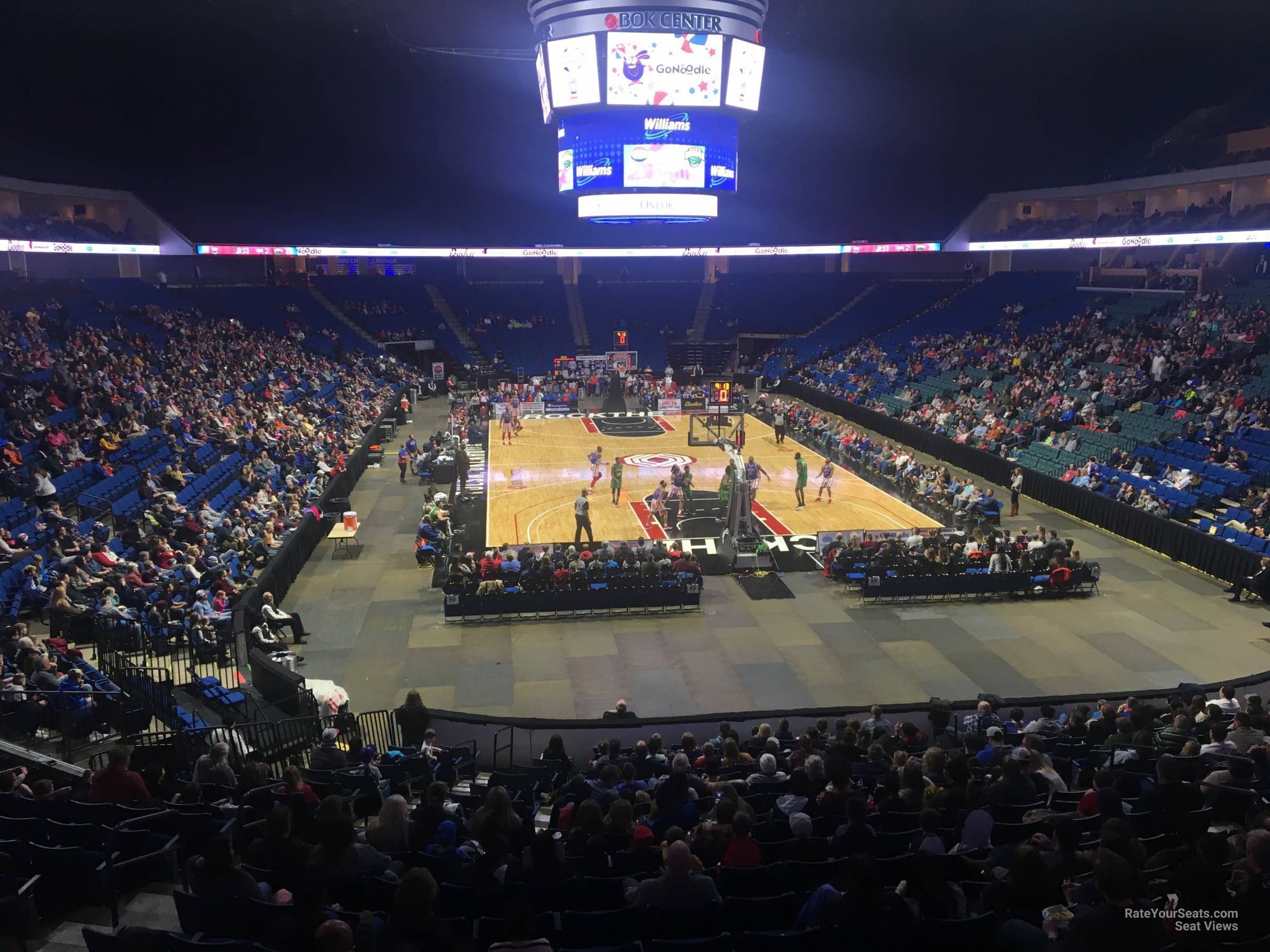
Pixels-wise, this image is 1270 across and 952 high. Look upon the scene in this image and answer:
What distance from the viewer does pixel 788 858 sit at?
6.64 m

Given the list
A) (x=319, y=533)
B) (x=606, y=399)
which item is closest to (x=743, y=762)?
(x=319, y=533)

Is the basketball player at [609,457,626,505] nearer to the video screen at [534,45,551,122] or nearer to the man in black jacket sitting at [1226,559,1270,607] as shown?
the video screen at [534,45,551,122]

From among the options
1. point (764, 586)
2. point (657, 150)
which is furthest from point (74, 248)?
point (764, 586)

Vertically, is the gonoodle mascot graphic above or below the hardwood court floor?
above

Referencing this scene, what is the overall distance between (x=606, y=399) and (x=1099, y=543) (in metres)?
27.7

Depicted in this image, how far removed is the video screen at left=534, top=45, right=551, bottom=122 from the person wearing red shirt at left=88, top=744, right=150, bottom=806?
27302 millimetres

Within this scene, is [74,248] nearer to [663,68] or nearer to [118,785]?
[663,68]

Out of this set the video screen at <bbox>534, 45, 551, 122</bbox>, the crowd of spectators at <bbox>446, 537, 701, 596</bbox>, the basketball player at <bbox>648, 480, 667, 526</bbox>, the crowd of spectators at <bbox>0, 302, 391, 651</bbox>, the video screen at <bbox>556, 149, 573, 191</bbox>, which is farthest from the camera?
the video screen at <bbox>556, 149, 573, 191</bbox>

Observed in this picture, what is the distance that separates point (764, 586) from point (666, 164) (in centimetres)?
1769

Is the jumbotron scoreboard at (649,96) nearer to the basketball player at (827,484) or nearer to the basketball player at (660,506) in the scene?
the basketball player at (827,484)

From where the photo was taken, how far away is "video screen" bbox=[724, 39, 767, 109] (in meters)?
28.9

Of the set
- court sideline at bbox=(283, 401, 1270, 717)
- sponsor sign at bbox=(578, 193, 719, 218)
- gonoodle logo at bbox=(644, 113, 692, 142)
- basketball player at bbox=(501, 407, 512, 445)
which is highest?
gonoodle logo at bbox=(644, 113, 692, 142)

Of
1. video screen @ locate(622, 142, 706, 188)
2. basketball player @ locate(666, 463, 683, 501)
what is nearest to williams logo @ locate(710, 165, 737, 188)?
video screen @ locate(622, 142, 706, 188)

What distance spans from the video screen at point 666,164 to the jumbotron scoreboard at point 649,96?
3 cm
